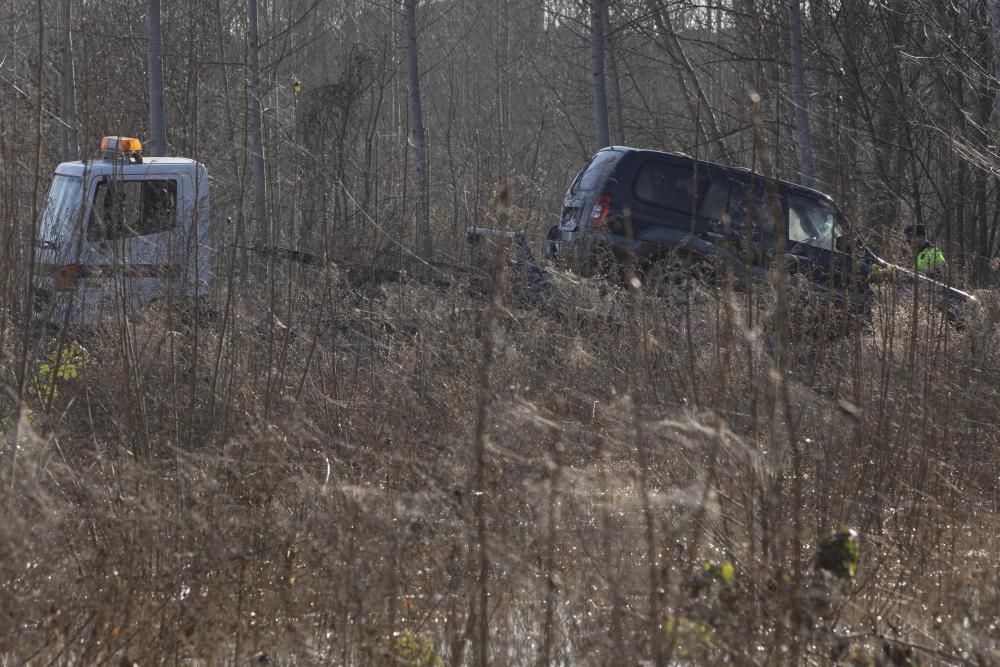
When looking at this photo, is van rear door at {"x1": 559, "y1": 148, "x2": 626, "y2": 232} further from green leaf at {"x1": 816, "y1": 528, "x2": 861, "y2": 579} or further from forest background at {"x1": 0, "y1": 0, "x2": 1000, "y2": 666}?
green leaf at {"x1": 816, "y1": 528, "x2": 861, "y2": 579}

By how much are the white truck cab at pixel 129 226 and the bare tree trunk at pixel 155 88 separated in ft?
10.5

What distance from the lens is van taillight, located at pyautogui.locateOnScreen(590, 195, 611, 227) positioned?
10.1 meters

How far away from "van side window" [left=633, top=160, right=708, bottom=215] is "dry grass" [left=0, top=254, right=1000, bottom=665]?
488cm

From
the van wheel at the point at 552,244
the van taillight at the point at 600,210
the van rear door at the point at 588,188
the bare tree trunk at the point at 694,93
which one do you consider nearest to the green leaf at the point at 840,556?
the bare tree trunk at the point at 694,93

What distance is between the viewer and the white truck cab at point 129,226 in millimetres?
5578

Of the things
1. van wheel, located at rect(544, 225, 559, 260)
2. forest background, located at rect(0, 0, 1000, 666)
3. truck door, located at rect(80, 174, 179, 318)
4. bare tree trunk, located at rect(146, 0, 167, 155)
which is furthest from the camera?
bare tree trunk, located at rect(146, 0, 167, 155)

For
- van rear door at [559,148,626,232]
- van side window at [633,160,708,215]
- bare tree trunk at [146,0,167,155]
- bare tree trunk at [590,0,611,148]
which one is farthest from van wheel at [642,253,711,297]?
bare tree trunk at [146,0,167,155]

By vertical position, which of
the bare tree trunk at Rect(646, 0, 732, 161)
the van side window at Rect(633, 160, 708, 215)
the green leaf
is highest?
the bare tree trunk at Rect(646, 0, 732, 161)

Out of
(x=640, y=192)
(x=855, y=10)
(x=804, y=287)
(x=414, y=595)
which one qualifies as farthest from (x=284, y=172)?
(x=414, y=595)

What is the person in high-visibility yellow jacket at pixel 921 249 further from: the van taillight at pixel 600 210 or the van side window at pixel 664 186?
the van side window at pixel 664 186

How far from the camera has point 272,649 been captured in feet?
10.9

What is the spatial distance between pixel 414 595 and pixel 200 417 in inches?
75.3

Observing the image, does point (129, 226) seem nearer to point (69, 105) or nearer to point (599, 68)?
point (599, 68)

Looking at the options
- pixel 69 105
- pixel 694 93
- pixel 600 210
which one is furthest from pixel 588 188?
pixel 69 105
